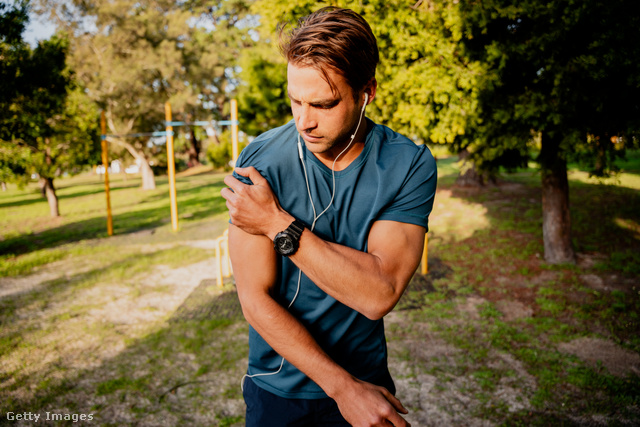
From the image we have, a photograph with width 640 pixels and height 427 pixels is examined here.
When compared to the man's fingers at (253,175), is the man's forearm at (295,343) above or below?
below

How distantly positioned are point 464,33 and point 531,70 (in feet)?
3.77

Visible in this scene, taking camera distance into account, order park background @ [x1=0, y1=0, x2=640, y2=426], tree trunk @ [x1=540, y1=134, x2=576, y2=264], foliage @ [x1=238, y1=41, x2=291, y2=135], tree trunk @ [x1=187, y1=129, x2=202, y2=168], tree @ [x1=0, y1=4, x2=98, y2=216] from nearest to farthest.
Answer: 1. park background @ [x1=0, y1=0, x2=640, y2=426]
2. tree trunk @ [x1=540, y1=134, x2=576, y2=264]
3. tree @ [x1=0, y1=4, x2=98, y2=216]
4. foliage @ [x1=238, y1=41, x2=291, y2=135]
5. tree trunk @ [x1=187, y1=129, x2=202, y2=168]

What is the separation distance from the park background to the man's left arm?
43.6 inches

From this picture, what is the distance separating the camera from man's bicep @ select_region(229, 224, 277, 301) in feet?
4.70

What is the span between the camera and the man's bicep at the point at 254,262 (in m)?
1.43

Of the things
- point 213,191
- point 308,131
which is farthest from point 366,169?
point 213,191

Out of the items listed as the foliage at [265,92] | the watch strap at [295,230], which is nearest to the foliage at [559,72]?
the watch strap at [295,230]

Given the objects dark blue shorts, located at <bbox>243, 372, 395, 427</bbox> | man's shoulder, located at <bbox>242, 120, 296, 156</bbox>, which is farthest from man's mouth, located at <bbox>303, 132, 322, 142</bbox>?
dark blue shorts, located at <bbox>243, 372, 395, 427</bbox>

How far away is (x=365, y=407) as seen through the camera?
1.35 m

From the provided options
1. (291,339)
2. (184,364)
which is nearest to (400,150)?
(291,339)

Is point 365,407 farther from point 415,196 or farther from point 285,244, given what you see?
point 415,196

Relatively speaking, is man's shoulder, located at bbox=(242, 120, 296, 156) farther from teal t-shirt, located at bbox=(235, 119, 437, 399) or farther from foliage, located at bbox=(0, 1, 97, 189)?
foliage, located at bbox=(0, 1, 97, 189)

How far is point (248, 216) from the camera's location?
4.55 feet

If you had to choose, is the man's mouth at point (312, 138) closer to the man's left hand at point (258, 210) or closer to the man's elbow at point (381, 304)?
the man's left hand at point (258, 210)
